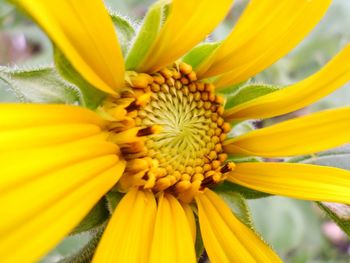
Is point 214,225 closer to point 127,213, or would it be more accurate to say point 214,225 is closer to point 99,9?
point 127,213

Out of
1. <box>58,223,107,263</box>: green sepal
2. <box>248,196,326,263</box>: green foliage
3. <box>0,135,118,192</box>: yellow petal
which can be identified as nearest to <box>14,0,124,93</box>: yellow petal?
<box>0,135,118,192</box>: yellow petal

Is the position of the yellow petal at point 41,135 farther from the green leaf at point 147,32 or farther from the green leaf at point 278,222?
the green leaf at point 278,222

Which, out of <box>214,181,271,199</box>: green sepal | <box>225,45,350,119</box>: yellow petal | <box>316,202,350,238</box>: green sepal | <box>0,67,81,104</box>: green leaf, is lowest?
<box>316,202,350,238</box>: green sepal

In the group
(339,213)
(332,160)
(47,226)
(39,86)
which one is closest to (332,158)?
(332,160)

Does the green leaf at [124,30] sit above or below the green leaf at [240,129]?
above

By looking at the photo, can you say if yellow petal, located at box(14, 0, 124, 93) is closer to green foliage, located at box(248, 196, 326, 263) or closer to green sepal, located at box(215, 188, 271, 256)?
green sepal, located at box(215, 188, 271, 256)

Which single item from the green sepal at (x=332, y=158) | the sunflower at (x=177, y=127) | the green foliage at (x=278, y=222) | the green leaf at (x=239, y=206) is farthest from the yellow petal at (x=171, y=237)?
the green foliage at (x=278, y=222)

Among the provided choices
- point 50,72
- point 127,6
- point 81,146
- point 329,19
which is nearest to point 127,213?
point 81,146
